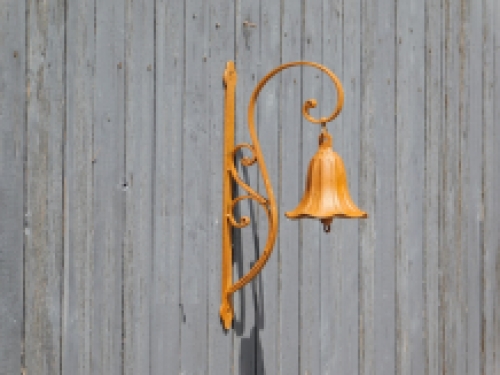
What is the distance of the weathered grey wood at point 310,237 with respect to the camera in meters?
2.61

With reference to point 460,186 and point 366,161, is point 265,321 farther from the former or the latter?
point 460,186

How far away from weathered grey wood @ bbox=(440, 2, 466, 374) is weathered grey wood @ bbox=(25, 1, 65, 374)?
68.5 inches

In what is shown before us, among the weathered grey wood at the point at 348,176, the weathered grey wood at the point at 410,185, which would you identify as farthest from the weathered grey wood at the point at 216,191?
the weathered grey wood at the point at 410,185

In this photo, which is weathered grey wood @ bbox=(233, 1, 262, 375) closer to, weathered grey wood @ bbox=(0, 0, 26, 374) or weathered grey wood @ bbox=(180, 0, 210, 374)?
weathered grey wood @ bbox=(180, 0, 210, 374)

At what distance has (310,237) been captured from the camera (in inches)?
104

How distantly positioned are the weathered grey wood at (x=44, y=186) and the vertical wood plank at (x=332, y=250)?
999 mm

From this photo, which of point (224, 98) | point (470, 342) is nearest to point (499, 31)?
point (470, 342)

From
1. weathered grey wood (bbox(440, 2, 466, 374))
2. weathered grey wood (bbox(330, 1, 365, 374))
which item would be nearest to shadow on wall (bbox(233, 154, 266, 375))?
weathered grey wood (bbox(330, 1, 365, 374))

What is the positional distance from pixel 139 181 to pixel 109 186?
0.10m

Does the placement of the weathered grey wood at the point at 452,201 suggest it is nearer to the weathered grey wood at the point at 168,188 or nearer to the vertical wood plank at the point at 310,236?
the vertical wood plank at the point at 310,236

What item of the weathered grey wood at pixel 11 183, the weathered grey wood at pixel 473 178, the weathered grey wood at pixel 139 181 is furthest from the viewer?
the weathered grey wood at pixel 473 178

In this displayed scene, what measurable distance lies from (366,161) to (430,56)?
59cm

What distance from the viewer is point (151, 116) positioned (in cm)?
222

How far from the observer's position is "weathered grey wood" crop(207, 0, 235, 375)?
2.35 metres
